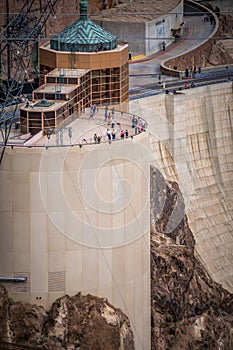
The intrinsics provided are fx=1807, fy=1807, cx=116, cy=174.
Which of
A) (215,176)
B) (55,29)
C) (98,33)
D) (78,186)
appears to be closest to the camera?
(78,186)

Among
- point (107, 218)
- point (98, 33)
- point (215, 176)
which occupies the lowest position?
point (215, 176)

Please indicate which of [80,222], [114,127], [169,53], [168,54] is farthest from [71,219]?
[169,53]

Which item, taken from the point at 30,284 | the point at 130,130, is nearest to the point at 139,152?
the point at 130,130

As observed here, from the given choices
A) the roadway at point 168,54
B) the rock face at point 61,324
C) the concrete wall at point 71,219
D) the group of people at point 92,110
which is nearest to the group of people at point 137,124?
the concrete wall at point 71,219

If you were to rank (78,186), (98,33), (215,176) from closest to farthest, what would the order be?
1. (78,186)
2. (98,33)
3. (215,176)

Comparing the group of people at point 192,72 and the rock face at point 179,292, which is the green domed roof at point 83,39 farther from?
the group of people at point 192,72

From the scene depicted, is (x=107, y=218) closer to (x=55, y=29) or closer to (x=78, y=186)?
(x=78, y=186)

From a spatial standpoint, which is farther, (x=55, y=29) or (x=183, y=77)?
(x=55, y=29)

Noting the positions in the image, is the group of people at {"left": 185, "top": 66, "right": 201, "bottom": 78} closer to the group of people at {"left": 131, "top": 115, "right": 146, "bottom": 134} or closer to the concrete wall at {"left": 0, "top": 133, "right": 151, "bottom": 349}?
the group of people at {"left": 131, "top": 115, "right": 146, "bottom": 134}

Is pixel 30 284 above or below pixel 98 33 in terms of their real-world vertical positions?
below
